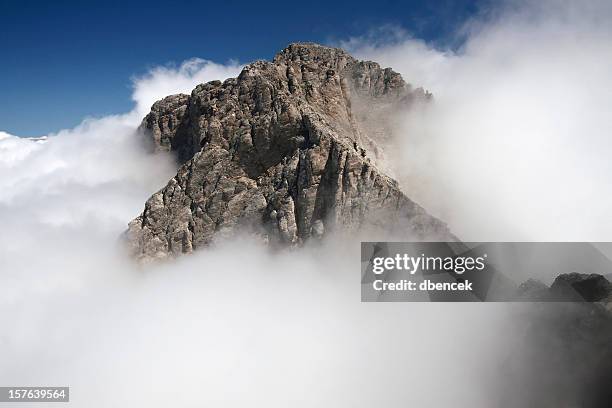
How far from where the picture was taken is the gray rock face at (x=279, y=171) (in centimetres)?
→ 5681

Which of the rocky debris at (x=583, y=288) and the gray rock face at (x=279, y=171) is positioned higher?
the gray rock face at (x=279, y=171)

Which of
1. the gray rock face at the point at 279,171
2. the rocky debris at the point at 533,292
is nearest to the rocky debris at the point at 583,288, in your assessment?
the rocky debris at the point at 533,292

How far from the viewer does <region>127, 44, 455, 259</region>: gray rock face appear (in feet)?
186

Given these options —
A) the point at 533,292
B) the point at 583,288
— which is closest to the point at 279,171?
the point at 533,292

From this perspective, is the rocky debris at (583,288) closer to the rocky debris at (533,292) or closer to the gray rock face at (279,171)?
the rocky debris at (533,292)

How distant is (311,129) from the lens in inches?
2432

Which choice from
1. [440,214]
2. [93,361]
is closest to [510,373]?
[440,214]

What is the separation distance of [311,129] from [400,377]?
36.1 m

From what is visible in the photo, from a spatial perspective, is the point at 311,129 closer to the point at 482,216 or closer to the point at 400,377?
the point at 400,377

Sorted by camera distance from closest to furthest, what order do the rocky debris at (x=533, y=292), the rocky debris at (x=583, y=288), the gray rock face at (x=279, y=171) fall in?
the rocky debris at (x=583, y=288)
the rocky debris at (x=533, y=292)
the gray rock face at (x=279, y=171)

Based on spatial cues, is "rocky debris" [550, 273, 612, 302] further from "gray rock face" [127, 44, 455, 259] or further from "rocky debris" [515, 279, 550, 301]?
"gray rock face" [127, 44, 455, 259]

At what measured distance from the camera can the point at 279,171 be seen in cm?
6569

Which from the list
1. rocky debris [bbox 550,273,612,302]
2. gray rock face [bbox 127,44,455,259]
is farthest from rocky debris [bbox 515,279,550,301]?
gray rock face [bbox 127,44,455,259]

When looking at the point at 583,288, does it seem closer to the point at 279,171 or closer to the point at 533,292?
the point at 533,292
